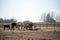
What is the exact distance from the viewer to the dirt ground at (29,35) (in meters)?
2.11

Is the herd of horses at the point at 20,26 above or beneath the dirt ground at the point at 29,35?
above

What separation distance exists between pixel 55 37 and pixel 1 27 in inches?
41.6

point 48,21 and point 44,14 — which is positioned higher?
point 44,14

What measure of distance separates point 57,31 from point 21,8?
2.65 ft

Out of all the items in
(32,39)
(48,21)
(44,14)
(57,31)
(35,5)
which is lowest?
(32,39)

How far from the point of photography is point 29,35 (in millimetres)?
2166

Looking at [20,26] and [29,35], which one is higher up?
[20,26]

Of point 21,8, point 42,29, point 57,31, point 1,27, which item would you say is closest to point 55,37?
point 57,31

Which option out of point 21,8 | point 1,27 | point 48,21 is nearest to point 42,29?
point 48,21

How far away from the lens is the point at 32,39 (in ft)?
7.02

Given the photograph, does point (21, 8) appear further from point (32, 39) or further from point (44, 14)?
point (32, 39)

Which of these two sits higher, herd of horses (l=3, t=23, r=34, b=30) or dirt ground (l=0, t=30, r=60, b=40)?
herd of horses (l=3, t=23, r=34, b=30)

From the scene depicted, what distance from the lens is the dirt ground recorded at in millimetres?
2107

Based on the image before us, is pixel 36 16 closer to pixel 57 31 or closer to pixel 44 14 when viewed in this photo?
pixel 44 14
